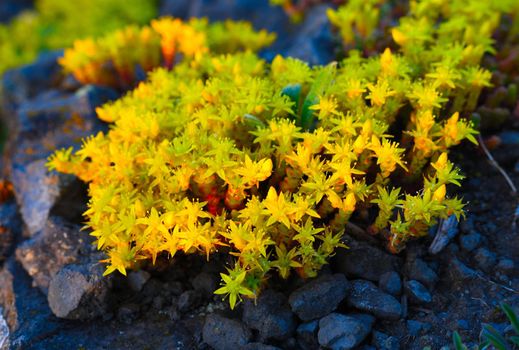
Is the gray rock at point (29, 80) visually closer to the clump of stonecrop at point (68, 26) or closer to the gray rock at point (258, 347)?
the clump of stonecrop at point (68, 26)

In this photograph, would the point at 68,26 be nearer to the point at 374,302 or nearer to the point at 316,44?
the point at 316,44

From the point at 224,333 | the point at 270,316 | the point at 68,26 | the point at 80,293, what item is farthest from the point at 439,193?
the point at 68,26

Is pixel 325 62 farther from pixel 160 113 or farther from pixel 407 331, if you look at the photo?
pixel 407 331

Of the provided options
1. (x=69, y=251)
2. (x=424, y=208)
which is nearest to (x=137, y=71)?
(x=69, y=251)

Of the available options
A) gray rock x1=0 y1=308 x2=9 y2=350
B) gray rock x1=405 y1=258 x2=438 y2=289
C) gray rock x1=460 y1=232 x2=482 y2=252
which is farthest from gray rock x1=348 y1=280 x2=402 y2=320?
gray rock x1=0 y1=308 x2=9 y2=350

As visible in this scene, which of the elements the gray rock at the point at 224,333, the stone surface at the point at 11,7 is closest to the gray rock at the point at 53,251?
the gray rock at the point at 224,333
